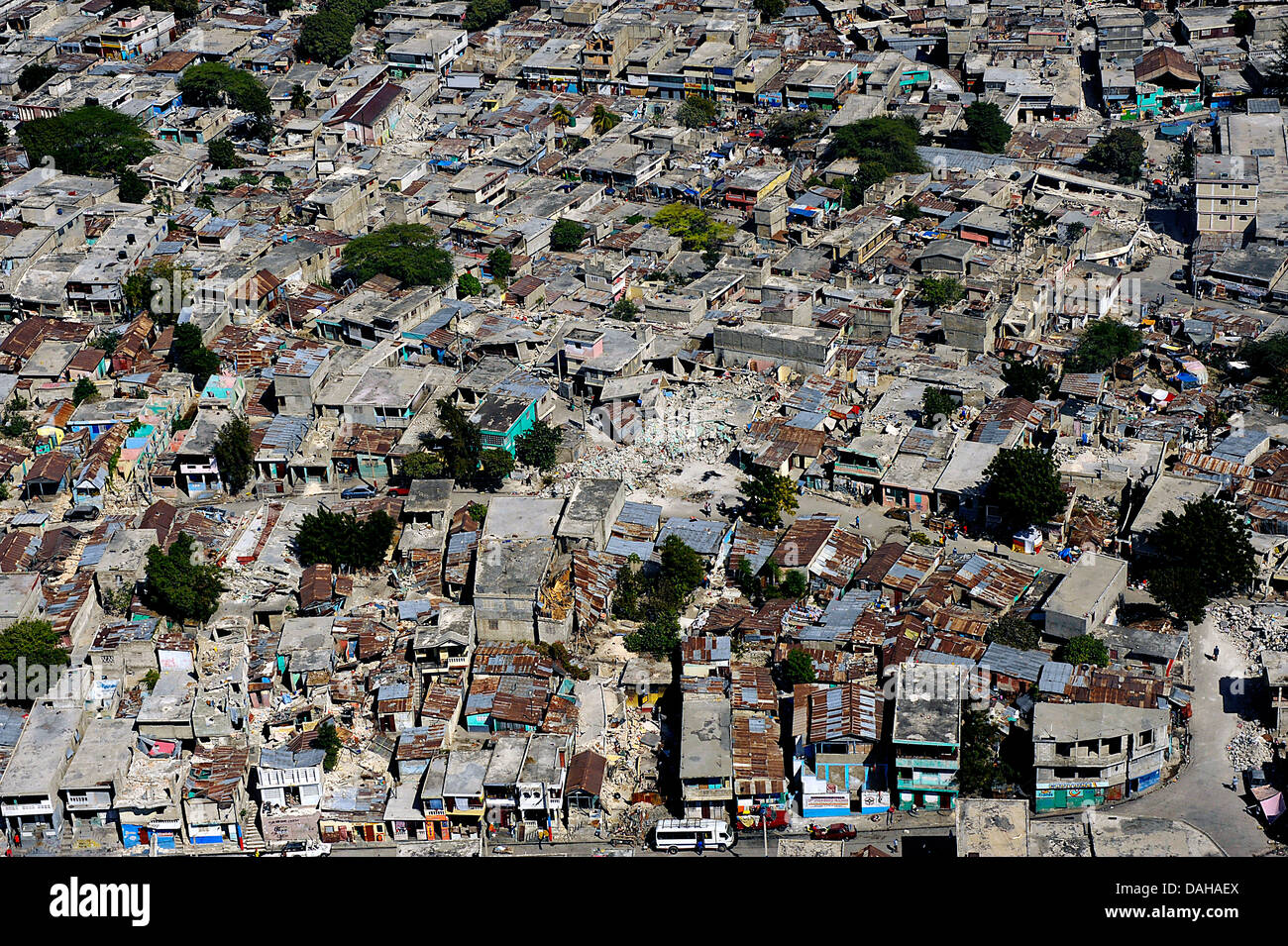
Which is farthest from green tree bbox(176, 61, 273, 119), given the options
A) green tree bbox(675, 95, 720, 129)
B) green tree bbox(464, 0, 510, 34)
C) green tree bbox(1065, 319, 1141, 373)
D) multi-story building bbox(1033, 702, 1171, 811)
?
multi-story building bbox(1033, 702, 1171, 811)

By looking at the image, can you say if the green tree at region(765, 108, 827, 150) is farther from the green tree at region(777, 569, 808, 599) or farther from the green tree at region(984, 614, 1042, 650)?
the green tree at region(984, 614, 1042, 650)

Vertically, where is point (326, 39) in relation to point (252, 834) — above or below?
above

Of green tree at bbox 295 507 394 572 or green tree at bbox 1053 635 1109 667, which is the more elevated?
green tree at bbox 295 507 394 572

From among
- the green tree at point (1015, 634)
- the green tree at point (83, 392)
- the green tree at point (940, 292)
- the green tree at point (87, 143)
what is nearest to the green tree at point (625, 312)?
the green tree at point (940, 292)

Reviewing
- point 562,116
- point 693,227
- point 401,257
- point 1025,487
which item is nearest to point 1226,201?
point 693,227

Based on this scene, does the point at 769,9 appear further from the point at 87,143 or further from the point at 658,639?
the point at 658,639

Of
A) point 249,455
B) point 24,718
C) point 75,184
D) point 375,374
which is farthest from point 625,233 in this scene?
point 24,718
